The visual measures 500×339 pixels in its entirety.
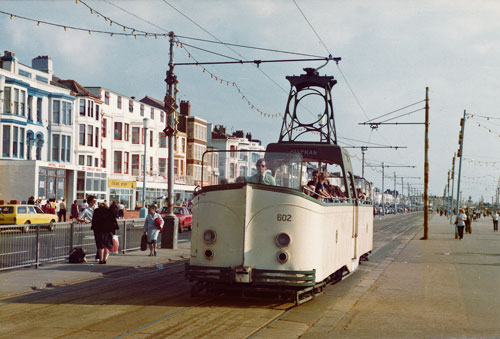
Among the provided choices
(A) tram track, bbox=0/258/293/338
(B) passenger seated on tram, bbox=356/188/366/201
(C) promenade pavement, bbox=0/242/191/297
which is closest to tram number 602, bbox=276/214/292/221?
(A) tram track, bbox=0/258/293/338

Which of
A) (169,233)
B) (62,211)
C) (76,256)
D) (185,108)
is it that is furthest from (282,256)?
(185,108)

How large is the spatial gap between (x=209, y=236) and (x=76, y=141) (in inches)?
1908

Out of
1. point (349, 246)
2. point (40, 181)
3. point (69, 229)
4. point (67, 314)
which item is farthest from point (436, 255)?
point (40, 181)

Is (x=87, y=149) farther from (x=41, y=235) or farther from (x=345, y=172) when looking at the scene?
(x=345, y=172)

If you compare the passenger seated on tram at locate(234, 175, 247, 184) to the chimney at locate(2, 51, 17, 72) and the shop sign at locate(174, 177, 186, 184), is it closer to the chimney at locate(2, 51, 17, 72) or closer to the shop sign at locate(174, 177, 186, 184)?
the chimney at locate(2, 51, 17, 72)

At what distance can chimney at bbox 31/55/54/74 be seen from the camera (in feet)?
189

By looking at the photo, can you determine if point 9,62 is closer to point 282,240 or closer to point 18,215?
point 18,215

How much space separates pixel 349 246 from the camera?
1481 centimetres

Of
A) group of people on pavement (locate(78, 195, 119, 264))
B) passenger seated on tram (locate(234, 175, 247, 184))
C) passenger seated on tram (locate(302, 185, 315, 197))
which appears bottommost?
group of people on pavement (locate(78, 195, 119, 264))

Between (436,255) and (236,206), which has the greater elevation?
(236,206)

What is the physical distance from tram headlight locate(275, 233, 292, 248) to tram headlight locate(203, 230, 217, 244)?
1.08m

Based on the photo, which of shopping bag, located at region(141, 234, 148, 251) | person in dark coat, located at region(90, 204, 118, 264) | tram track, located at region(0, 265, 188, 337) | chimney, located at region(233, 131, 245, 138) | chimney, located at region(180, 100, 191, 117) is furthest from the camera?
chimney, located at region(233, 131, 245, 138)

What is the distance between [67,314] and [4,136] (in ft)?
135

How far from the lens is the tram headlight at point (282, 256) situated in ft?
34.8
